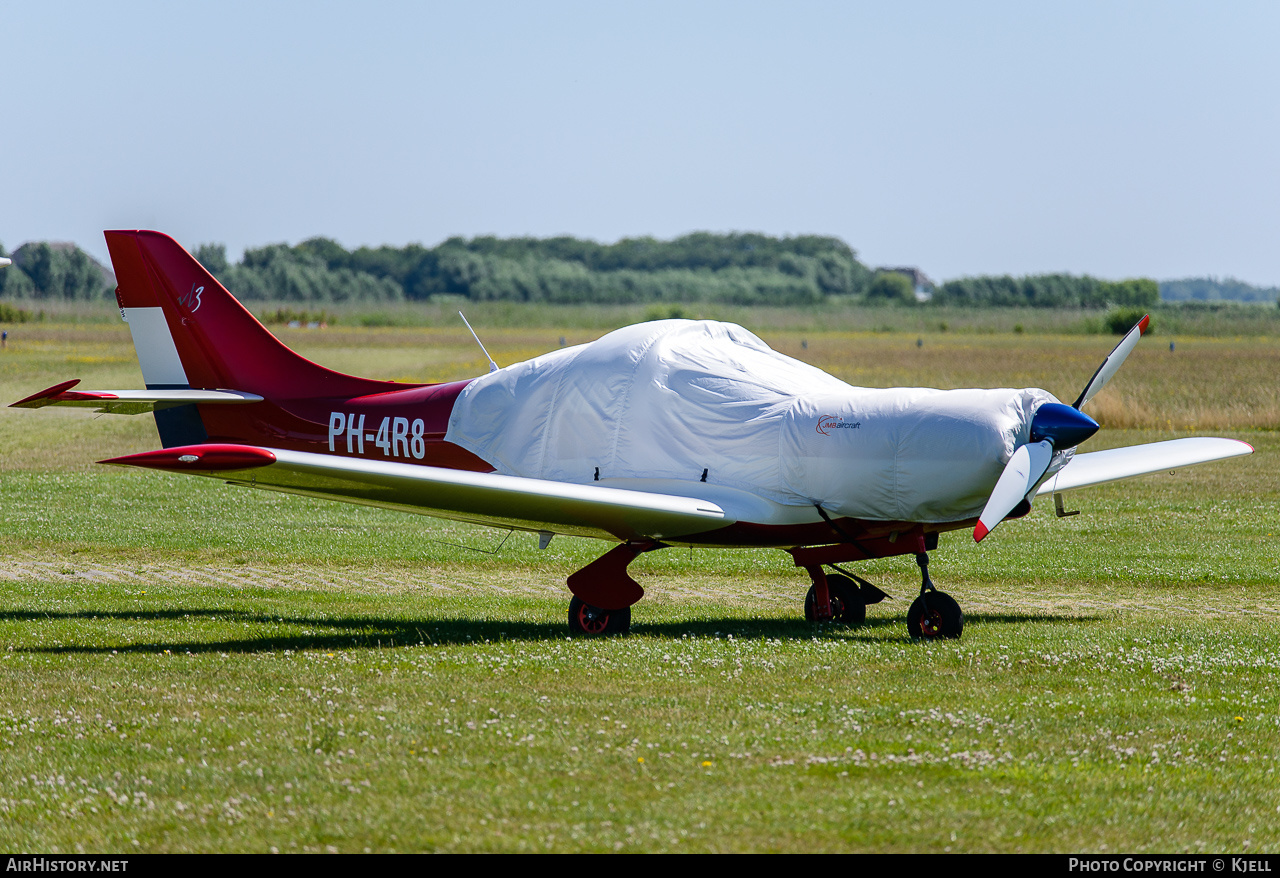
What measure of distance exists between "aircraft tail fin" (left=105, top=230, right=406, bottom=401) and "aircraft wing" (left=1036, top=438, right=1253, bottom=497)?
22.7 ft

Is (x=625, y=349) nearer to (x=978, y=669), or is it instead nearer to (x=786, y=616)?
(x=786, y=616)

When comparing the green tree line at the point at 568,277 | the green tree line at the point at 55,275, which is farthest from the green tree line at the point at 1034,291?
the green tree line at the point at 55,275

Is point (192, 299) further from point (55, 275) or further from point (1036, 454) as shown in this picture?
point (55, 275)

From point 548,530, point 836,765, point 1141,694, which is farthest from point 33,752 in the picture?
point 1141,694

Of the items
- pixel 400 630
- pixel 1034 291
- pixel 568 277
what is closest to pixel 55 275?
pixel 568 277

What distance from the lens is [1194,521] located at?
58.9 feet

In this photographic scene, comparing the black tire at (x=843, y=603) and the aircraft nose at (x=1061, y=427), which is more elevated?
the aircraft nose at (x=1061, y=427)

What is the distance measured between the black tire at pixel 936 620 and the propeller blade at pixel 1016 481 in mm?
959

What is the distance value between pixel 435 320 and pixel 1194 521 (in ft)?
280

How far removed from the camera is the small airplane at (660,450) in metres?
9.77

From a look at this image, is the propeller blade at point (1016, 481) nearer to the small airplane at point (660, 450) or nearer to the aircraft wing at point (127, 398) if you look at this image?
the small airplane at point (660, 450)

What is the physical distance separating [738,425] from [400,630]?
3.36m

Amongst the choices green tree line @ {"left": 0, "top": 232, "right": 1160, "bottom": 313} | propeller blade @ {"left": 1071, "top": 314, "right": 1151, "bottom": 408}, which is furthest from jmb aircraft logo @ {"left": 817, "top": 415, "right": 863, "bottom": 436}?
green tree line @ {"left": 0, "top": 232, "right": 1160, "bottom": 313}

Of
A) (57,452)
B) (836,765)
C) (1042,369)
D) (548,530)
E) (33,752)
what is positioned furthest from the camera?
(1042,369)
